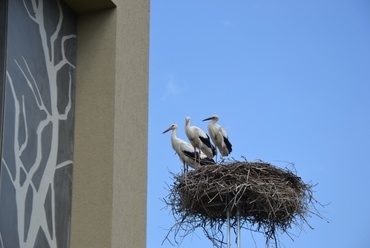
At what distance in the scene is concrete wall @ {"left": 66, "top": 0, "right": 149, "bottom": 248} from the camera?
5.81m

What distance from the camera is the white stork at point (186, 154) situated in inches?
519

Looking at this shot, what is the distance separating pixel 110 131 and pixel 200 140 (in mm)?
7833

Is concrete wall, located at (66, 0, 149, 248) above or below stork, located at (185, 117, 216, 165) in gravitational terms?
below

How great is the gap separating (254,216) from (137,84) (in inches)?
214

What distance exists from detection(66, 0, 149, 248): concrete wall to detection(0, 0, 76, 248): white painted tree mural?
13cm

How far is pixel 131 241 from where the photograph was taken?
19.9ft

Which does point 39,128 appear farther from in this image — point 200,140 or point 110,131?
point 200,140

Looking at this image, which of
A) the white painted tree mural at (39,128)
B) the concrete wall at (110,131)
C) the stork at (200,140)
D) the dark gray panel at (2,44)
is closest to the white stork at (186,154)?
the stork at (200,140)

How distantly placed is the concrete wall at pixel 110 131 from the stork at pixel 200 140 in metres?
7.00

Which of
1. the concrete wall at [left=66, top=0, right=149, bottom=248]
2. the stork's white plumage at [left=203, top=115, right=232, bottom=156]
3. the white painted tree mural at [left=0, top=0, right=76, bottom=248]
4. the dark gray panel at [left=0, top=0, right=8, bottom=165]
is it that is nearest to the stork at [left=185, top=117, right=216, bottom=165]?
the stork's white plumage at [left=203, top=115, right=232, bottom=156]

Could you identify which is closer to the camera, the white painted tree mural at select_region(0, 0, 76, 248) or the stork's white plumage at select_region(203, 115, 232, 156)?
the white painted tree mural at select_region(0, 0, 76, 248)

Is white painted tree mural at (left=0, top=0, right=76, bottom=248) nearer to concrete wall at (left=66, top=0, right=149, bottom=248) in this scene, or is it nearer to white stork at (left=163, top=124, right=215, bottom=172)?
concrete wall at (left=66, top=0, right=149, bottom=248)

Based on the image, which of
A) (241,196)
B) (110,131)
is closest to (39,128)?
(110,131)

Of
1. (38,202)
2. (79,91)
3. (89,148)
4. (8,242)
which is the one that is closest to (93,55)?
(79,91)
